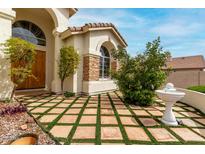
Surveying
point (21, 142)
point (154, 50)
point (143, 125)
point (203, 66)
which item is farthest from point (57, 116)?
point (203, 66)

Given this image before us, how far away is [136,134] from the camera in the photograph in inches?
123

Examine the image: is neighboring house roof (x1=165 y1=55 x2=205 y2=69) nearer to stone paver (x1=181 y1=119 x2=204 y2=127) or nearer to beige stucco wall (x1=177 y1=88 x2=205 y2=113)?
beige stucco wall (x1=177 y1=88 x2=205 y2=113)

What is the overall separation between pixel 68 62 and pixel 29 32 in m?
3.06

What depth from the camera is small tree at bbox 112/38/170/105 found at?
5594 millimetres

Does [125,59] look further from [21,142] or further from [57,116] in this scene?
[21,142]

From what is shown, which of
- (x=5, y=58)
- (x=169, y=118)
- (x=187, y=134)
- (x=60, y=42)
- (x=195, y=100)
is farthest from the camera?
(x=60, y=42)

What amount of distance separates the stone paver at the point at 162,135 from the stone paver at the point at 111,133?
0.73m

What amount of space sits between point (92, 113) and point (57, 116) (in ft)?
3.31

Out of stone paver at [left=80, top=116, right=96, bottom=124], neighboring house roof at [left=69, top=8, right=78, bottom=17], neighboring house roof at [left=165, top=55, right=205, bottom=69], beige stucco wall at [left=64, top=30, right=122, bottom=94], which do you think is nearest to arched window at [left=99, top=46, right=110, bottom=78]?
beige stucco wall at [left=64, top=30, right=122, bottom=94]

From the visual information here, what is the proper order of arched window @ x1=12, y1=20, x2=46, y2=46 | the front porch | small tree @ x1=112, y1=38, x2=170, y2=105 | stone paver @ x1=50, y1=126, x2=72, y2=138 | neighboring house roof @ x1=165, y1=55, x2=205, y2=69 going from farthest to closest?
neighboring house roof @ x1=165, y1=55, x2=205, y2=69, arched window @ x1=12, y1=20, x2=46, y2=46, small tree @ x1=112, y1=38, x2=170, y2=105, stone paver @ x1=50, y1=126, x2=72, y2=138, the front porch

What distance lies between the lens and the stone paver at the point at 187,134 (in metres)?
3.00

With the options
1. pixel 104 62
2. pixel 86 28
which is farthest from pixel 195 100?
pixel 86 28

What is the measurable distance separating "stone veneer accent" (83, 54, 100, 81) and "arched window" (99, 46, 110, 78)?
43.1 inches

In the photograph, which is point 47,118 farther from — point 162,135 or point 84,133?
point 162,135
